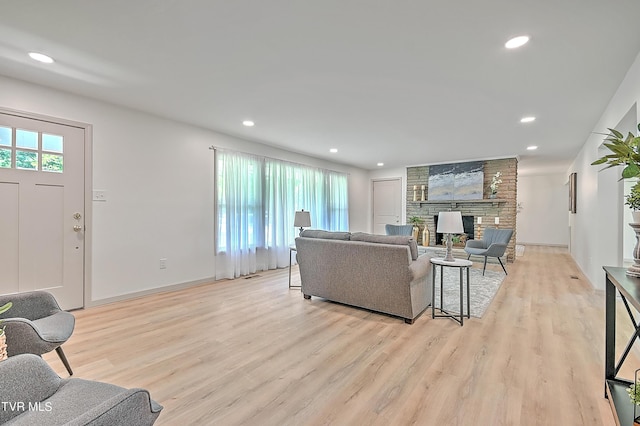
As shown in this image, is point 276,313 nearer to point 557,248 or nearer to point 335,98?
point 335,98

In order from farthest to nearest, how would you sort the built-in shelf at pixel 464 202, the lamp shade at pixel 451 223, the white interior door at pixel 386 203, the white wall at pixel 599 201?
the white interior door at pixel 386 203
the built-in shelf at pixel 464 202
the lamp shade at pixel 451 223
the white wall at pixel 599 201

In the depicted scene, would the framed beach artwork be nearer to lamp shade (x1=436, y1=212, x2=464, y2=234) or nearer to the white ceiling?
the white ceiling

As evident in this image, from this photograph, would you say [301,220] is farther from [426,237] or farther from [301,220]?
[426,237]

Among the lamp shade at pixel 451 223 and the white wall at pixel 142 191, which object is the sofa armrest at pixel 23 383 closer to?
the white wall at pixel 142 191

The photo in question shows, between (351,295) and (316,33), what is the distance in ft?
8.82

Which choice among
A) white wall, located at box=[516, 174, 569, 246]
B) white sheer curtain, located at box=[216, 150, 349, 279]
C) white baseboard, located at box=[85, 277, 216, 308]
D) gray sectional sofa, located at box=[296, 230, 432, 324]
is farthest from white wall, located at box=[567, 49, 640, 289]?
white baseboard, located at box=[85, 277, 216, 308]

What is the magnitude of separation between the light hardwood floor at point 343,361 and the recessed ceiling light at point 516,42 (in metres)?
2.47

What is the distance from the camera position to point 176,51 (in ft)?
7.98

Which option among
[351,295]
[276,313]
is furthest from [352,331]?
[276,313]

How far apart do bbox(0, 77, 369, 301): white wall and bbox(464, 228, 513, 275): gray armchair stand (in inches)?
189

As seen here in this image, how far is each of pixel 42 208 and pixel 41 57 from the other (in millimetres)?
1558

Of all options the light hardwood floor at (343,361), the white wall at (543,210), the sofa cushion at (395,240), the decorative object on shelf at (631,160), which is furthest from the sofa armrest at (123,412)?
the white wall at (543,210)

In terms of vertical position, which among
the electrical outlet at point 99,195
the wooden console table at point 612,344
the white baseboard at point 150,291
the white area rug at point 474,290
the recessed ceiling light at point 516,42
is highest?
the recessed ceiling light at point 516,42

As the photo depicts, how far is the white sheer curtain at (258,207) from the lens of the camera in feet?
16.2
